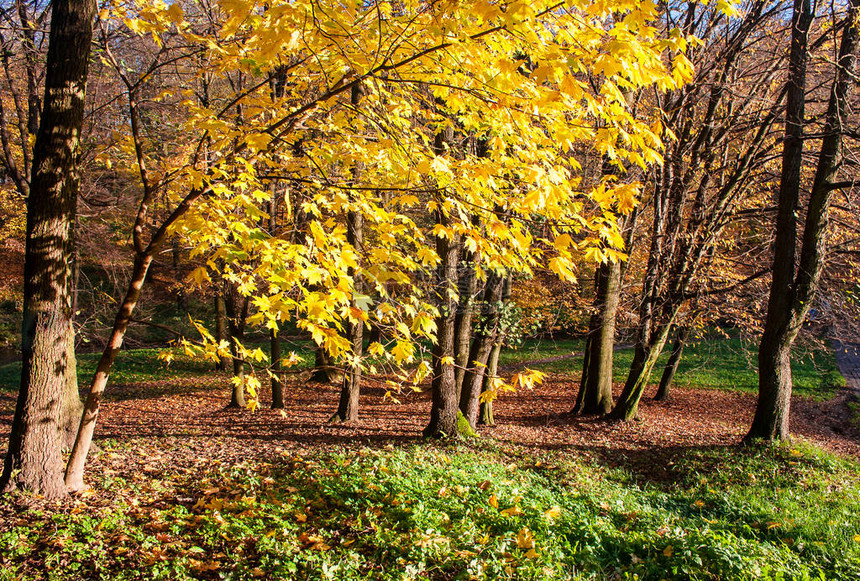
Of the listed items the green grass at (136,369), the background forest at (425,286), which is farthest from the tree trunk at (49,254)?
the green grass at (136,369)

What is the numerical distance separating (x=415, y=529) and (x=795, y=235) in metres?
7.93

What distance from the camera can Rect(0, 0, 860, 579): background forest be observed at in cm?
290

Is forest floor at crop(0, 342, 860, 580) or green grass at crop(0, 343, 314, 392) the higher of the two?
forest floor at crop(0, 342, 860, 580)

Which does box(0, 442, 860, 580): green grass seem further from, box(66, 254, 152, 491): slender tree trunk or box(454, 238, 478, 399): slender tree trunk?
box(454, 238, 478, 399): slender tree trunk

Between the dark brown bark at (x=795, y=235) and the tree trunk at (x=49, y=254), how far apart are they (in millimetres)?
9470

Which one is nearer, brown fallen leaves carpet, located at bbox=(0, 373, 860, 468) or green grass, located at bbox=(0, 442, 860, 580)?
green grass, located at bbox=(0, 442, 860, 580)

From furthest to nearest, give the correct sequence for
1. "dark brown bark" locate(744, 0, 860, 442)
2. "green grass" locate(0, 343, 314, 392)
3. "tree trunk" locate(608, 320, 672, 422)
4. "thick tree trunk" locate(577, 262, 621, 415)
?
"green grass" locate(0, 343, 314, 392)
"thick tree trunk" locate(577, 262, 621, 415)
"tree trunk" locate(608, 320, 672, 422)
"dark brown bark" locate(744, 0, 860, 442)

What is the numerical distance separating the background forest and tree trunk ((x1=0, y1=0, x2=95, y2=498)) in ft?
0.07

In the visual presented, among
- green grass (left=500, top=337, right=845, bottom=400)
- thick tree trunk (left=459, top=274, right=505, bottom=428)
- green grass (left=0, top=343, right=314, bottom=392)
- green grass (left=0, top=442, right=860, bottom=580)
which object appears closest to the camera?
green grass (left=0, top=442, right=860, bottom=580)

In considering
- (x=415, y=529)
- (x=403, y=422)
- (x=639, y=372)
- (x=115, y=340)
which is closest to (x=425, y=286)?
(x=415, y=529)

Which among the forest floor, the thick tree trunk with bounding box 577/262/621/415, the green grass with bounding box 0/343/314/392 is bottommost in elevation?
the green grass with bounding box 0/343/314/392

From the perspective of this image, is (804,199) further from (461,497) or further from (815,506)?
(461,497)

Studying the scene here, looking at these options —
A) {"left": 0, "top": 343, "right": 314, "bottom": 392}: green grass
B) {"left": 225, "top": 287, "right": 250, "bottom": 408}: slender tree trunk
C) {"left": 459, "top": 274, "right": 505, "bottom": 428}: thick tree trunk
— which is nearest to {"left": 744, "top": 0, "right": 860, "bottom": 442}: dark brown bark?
{"left": 459, "top": 274, "right": 505, "bottom": 428}: thick tree trunk

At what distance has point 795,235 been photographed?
8.04 meters
